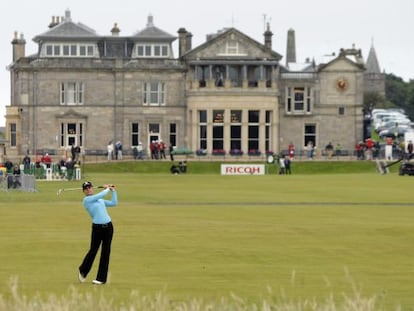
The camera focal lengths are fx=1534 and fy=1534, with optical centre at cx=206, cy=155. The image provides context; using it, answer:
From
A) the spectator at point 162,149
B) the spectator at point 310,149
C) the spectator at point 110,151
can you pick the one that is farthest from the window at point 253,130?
the spectator at point 110,151

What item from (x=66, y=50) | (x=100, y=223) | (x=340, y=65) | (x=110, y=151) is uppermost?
(x=66, y=50)

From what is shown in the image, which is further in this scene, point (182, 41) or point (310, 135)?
point (182, 41)

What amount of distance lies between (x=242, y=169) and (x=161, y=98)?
22.4 meters

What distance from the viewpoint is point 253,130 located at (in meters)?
120

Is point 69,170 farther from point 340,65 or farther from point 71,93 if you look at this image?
point 340,65

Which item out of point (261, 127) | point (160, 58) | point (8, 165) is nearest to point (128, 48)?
point (160, 58)

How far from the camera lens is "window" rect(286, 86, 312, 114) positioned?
405 feet

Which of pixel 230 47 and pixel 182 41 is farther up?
pixel 182 41

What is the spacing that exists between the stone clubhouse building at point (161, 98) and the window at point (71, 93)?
8 cm

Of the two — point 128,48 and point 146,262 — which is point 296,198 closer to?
point 146,262

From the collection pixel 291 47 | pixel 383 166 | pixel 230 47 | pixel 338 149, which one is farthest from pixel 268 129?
pixel 291 47

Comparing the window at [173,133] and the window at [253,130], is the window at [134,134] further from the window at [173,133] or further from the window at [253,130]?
the window at [253,130]

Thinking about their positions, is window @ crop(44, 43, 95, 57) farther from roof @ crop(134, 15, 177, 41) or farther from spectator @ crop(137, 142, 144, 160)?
spectator @ crop(137, 142, 144, 160)

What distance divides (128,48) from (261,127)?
43.2 feet
